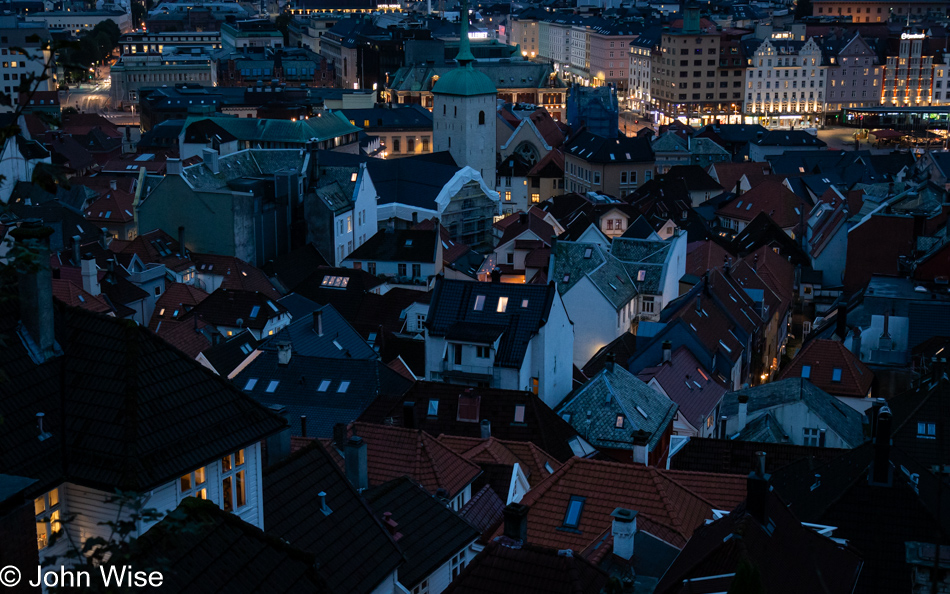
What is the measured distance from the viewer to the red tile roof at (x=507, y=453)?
107 ft

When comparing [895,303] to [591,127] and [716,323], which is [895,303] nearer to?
[716,323]

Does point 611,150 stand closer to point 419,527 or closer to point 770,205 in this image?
point 770,205

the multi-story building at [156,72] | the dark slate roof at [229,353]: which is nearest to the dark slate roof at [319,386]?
the dark slate roof at [229,353]

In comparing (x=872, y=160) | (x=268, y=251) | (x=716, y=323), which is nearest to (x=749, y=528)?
(x=716, y=323)

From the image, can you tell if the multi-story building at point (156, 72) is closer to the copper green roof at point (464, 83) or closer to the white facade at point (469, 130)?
the white facade at point (469, 130)

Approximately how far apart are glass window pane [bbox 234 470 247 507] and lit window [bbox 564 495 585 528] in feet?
34.4

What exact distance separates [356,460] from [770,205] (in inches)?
2897

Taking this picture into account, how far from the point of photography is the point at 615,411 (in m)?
40.8

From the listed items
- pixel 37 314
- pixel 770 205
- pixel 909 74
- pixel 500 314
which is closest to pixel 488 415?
Result: pixel 500 314

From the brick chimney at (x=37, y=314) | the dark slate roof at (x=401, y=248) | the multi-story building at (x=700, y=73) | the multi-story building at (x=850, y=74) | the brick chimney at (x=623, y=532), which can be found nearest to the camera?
the brick chimney at (x=37, y=314)

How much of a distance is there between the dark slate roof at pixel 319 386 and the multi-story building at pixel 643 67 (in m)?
149

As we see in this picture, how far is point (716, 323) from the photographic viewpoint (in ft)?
183

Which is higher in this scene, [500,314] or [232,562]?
[232,562]

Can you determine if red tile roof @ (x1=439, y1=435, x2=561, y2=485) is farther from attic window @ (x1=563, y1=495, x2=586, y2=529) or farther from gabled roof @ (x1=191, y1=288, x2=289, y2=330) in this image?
gabled roof @ (x1=191, y1=288, x2=289, y2=330)
